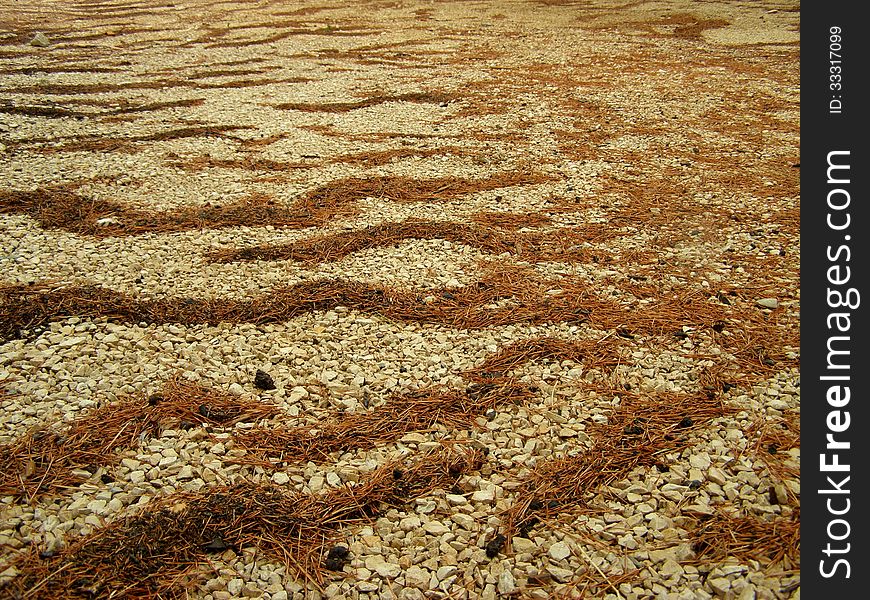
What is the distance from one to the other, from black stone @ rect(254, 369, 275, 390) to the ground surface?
0.04m

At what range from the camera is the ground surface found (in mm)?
2555

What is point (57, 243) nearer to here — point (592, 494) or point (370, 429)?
point (370, 429)

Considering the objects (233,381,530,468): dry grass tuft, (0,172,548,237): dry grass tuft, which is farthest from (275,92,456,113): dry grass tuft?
(233,381,530,468): dry grass tuft

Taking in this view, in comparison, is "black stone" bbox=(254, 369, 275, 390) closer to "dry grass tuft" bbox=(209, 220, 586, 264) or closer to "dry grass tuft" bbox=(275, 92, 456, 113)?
"dry grass tuft" bbox=(209, 220, 586, 264)

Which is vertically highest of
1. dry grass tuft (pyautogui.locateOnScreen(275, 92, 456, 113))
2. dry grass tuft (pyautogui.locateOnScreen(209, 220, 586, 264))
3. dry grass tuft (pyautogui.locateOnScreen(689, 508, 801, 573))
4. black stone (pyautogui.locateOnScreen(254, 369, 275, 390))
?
dry grass tuft (pyautogui.locateOnScreen(275, 92, 456, 113))

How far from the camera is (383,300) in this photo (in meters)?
4.39

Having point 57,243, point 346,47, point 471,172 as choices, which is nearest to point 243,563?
point 57,243

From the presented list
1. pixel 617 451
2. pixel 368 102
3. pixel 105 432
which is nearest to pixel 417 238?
pixel 617 451

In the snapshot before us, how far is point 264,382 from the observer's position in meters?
3.54

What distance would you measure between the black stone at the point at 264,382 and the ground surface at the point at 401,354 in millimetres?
36

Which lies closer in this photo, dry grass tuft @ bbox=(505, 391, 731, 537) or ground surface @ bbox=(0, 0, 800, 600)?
ground surface @ bbox=(0, 0, 800, 600)

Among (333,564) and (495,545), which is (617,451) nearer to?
(495,545)

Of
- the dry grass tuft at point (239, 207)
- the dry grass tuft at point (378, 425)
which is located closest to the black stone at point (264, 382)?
the dry grass tuft at point (378, 425)

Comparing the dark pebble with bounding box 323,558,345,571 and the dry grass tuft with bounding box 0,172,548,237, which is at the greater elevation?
the dry grass tuft with bounding box 0,172,548,237
